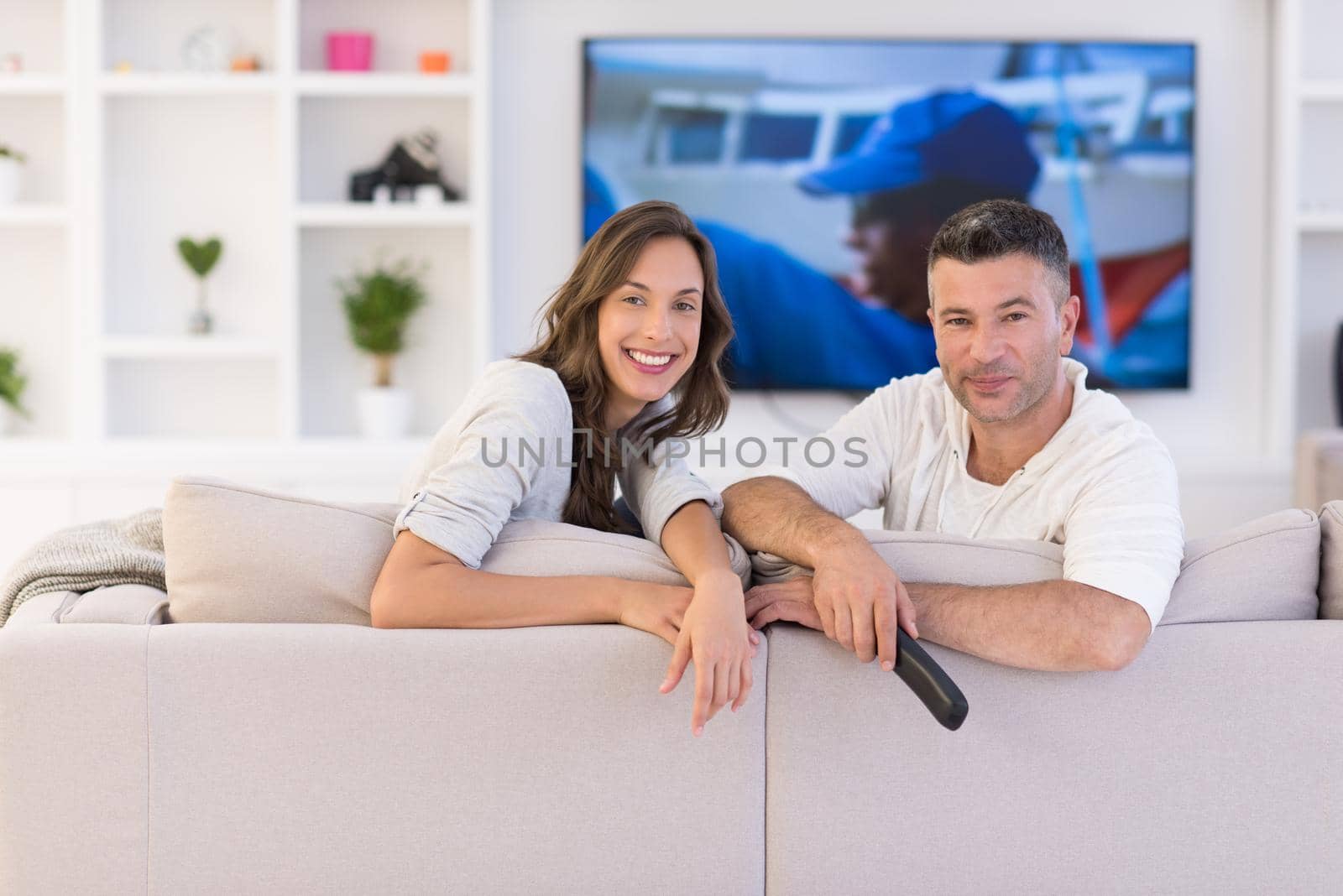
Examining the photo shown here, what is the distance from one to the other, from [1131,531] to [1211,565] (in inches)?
3.2

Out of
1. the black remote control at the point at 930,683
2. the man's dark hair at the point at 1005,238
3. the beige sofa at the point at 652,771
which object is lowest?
the beige sofa at the point at 652,771

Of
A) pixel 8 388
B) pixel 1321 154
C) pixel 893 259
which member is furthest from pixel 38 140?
pixel 1321 154

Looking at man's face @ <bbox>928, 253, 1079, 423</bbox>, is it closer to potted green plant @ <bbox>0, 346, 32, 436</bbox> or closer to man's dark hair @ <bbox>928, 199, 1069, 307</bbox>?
man's dark hair @ <bbox>928, 199, 1069, 307</bbox>

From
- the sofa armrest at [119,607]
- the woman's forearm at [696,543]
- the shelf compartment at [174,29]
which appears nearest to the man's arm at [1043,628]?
the woman's forearm at [696,543]

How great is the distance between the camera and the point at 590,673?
1.16 meters

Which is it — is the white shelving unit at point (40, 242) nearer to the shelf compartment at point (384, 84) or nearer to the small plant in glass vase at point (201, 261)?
the small plant in glass vase at point (201, 261)

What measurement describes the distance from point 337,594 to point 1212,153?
3914 mm

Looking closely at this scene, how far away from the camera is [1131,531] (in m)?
1.30

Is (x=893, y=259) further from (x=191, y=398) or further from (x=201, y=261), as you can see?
(x=191, y=398)

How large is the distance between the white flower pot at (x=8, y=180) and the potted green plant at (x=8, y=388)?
0.49 meters

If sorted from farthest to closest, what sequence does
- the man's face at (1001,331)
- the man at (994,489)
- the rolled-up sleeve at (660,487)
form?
the man's face at (1001,331) → the rolled-up sleeve at (660,487) → the man at (994,489)

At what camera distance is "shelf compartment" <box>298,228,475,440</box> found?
4.28m

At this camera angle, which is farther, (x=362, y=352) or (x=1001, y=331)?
(x=362, y=352)

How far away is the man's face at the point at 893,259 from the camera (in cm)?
419
